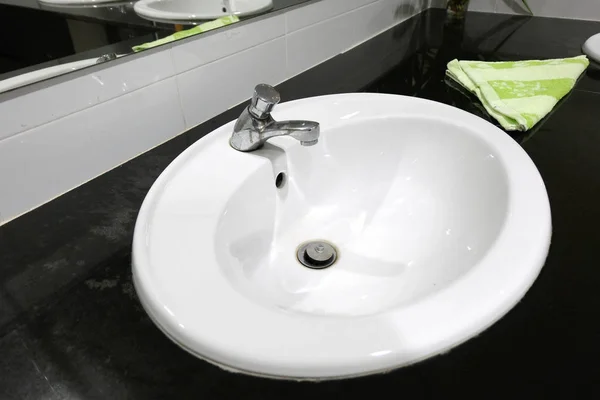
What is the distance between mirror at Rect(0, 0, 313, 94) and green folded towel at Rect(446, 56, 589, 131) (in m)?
0.50

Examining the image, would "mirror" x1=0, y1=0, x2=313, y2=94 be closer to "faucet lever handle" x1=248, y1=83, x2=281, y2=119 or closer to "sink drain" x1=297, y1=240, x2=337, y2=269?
"faucet lever handle" x1=248, y1=83, x2=281, y2=119

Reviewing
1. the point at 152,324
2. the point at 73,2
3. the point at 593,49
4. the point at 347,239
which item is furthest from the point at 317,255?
the point at 593,49

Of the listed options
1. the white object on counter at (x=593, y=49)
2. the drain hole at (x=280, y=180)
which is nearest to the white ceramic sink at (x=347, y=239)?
the drain hole at (x=280, y=180)

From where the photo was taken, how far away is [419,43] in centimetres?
126

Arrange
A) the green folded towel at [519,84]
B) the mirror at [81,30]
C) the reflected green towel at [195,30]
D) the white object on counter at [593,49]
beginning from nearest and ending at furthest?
the mirror at [81,30] → the reflected green towel at [195,30] → the green folded towel at [519,84] → the white object on counter at [593,49]

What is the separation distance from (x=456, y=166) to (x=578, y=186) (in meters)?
0.17

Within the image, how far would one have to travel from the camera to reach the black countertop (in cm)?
35

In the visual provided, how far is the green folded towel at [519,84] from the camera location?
77cm

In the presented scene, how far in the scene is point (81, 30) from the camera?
0.63m

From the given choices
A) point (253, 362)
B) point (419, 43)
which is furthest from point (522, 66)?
point (253, 362)

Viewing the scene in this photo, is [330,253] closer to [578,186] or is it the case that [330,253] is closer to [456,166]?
[456,166]

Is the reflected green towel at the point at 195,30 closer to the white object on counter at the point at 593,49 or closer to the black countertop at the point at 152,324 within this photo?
the black countertop at the point at 152,324

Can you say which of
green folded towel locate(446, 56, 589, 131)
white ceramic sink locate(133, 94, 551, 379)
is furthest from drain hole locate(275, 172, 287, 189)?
green folded towel locate(446, 56, 589, 131)

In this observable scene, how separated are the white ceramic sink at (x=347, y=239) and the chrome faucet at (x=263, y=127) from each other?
0.02 metres
